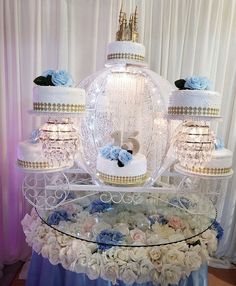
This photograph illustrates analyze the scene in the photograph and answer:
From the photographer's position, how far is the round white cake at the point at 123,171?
1.26 metres

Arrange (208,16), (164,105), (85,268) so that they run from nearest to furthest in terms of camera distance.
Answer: (85,268) < (164,105) < (208,16)

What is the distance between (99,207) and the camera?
4.58ft

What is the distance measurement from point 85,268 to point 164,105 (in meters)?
0.90

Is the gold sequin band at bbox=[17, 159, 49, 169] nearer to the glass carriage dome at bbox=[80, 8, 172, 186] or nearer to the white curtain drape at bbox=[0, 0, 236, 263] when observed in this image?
the glass carriage dome at bbox=[80, 8, 172, 186]

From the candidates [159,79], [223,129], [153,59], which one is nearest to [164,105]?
[159,79]

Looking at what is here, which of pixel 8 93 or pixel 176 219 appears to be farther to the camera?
pixel 8 93

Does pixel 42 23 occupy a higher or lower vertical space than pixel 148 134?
→ higher

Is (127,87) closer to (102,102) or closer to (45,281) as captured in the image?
(102,102)

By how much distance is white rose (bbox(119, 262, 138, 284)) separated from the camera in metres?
1.05

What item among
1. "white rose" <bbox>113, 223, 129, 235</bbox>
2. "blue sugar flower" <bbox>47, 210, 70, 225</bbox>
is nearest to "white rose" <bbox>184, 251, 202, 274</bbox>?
"white rose" <bbox>113, 223, 129, 235</bbox>

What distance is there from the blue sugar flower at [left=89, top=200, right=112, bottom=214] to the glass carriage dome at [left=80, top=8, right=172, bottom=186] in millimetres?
137

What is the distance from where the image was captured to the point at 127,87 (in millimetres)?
1533

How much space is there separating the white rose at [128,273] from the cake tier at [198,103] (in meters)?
0.67

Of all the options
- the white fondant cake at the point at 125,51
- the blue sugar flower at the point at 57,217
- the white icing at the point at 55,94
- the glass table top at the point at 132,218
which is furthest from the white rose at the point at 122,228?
the white fondant cake at the point at 125,51
